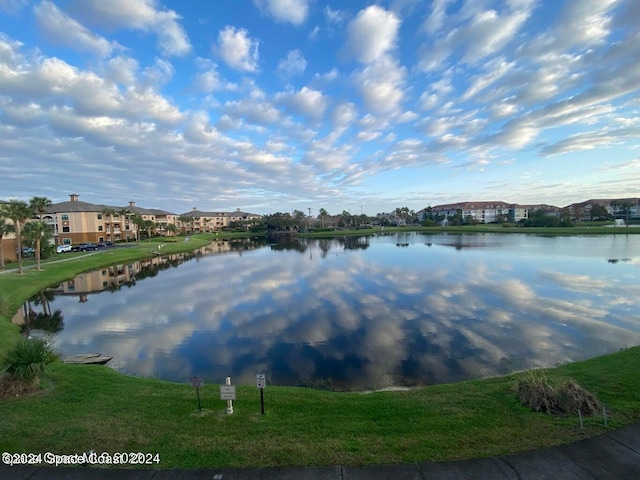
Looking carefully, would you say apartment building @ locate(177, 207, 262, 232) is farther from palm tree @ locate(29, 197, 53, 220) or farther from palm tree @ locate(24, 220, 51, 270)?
palm tree @ locate(24, 220, 51, 270)

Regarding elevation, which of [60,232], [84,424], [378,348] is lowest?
[378,348]

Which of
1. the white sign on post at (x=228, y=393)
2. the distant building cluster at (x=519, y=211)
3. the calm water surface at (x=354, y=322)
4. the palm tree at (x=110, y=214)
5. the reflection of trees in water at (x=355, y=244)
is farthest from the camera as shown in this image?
the distant building cluster at (x=519, y=211)

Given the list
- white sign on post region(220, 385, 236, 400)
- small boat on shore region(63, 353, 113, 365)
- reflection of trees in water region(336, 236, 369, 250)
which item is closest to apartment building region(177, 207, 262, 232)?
reflection of trees in water region(336, 236, 369, 250)

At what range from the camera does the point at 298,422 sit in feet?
24.9

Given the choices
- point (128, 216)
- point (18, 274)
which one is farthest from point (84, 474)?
point (128, 216)

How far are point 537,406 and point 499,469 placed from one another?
2801 mm

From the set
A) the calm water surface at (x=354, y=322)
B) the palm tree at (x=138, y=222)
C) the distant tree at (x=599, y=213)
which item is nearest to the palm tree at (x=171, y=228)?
the palm tree at (x=138, y=222)

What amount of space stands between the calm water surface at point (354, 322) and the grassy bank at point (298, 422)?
10.0 feet

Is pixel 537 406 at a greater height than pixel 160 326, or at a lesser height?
greater

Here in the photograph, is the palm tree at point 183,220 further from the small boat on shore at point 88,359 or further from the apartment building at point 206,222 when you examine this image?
the small boat on shore at point 88,359

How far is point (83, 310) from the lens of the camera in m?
24.1

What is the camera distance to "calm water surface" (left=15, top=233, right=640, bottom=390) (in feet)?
44.6

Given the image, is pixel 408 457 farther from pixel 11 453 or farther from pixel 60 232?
pixel 60 232

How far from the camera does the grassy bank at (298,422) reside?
6.18 m
